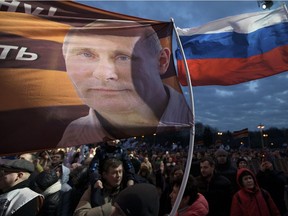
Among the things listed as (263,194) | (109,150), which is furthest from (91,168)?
(263,194)

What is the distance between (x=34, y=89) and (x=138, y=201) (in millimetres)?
1304

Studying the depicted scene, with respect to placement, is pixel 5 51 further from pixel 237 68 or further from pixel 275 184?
pixel 275 184

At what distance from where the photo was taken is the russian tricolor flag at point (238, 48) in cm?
451

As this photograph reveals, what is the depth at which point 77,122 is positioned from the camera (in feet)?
9.25

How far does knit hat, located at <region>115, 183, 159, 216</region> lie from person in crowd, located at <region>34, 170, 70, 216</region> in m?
1.53

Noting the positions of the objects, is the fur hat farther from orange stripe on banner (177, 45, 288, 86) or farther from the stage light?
the stage light

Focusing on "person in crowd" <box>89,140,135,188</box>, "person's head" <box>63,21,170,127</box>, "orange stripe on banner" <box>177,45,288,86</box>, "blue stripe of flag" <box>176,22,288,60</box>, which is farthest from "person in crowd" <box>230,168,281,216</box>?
"person's head" <box>63,21,170,127</box>

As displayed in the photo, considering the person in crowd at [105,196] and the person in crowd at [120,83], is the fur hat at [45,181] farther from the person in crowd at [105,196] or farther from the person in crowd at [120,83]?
the person in crowd at [120,83]

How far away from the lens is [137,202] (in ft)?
7.44

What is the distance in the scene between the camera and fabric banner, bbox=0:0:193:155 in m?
2.65

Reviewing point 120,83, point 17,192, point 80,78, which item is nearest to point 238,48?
point 120,83

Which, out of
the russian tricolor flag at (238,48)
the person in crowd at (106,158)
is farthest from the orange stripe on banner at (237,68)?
the person in crowd at (106,158)

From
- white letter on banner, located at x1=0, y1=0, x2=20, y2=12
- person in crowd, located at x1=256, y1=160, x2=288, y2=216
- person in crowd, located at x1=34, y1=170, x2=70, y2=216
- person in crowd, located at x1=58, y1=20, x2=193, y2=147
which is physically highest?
white letter on banner, located at x1=0, y1=0, x2=20, y2=12

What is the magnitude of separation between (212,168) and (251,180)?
0.70 metres
